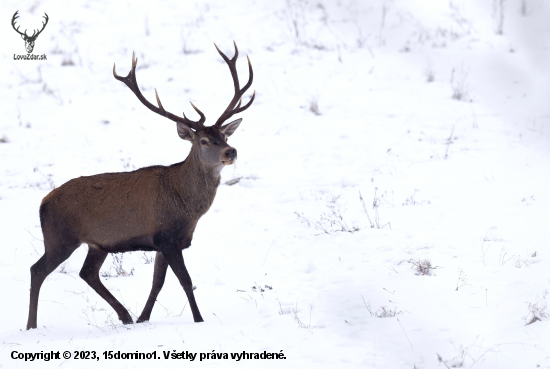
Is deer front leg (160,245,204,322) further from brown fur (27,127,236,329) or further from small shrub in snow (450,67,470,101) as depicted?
small shrub in snow (450,67,470,101)

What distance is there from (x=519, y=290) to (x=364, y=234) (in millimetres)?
2643

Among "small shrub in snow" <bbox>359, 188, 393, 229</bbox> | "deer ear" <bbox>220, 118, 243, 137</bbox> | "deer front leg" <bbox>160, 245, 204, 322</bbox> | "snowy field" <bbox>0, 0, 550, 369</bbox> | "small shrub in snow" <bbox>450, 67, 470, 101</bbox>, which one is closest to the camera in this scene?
"snowy field" <bbox>0, 0, 550, 369</bbox>

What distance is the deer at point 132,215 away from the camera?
565 centimetres

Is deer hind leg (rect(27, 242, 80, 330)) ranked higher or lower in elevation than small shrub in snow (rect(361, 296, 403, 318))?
higher

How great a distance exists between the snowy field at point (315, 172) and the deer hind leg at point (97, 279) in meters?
0.18

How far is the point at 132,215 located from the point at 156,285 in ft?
2.45

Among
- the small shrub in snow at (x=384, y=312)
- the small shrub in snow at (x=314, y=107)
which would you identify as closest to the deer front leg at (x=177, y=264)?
the small shrub in snow at (x=384, y=312)

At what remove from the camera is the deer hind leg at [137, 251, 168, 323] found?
5.65 meters

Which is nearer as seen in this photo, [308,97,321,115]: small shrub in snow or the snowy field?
the snowy field

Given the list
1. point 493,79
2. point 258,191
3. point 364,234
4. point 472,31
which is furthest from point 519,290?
point 472,31

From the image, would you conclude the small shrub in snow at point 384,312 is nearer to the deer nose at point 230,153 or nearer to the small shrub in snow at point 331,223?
the deer nose at point 230,153

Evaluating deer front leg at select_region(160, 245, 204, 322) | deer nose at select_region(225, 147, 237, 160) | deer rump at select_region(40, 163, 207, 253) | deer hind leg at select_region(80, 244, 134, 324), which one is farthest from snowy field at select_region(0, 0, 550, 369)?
deer nose at select_region(225, 147, 237, 160)

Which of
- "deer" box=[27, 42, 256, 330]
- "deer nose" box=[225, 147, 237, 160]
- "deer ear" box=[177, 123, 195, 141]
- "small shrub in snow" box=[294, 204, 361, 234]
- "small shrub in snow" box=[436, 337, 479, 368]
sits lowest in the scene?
"small shrub in snow" box=[294, 204, 361, 234]

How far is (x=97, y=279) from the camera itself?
233 inches
